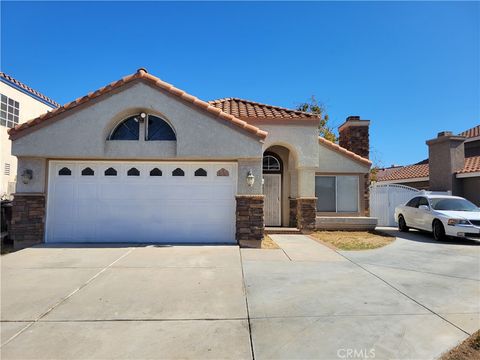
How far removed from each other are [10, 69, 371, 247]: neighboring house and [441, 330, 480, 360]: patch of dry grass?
19.9 ft

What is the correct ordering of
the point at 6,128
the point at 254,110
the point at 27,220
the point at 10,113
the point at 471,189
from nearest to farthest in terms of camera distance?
the point at 27,220 → the point at 254,110 → the point at 6,128 → the point at 10,113 → the point at 471,189

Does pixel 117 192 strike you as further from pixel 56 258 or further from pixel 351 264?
pixel 351 264

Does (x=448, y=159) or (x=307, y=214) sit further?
(x=448, y=159)

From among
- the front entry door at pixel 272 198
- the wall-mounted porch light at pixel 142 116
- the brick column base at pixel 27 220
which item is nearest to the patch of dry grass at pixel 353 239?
the front entry door at pixel 272 198

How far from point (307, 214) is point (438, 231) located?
4.60 meters

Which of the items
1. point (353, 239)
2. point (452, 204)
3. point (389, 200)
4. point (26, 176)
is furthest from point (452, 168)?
point (26, 176)

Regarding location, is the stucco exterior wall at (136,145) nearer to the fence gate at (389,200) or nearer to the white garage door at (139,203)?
the white garage door at (139,203)

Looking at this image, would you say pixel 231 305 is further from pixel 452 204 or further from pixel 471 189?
pixel 471 189

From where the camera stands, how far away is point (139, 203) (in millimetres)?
9734

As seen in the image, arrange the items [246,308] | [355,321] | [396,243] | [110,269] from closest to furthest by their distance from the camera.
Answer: [355,321] → [246,308] → [110,269] → [396,243]

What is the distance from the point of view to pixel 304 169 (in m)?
12.5

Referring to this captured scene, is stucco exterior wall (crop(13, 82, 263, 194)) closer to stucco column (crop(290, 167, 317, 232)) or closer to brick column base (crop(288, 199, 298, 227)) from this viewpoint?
stucco column (crop(290, 167, 317, 232))

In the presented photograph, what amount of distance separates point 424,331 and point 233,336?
248 centimetres

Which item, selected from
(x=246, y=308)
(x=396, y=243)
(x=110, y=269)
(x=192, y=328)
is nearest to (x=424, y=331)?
(x=246, y=308)
